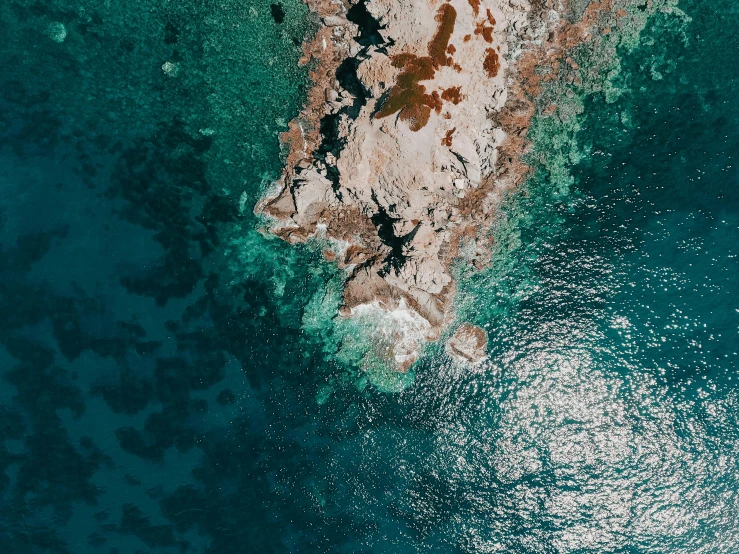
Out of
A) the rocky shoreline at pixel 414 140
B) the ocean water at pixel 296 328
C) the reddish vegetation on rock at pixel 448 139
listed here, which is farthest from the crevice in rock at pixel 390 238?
the reddish vegetation on rock at pixel 448 139

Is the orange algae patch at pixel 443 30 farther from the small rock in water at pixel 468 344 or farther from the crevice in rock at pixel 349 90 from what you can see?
the small rock in water at pixel 468 344

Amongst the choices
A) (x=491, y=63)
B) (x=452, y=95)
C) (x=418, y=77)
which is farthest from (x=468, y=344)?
A: (x=491, y=63)

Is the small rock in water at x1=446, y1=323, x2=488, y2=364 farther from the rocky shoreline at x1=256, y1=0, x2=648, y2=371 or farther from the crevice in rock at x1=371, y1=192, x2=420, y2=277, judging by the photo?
the crevice in rock at x1=371, y1=192, x2=420, y2=277

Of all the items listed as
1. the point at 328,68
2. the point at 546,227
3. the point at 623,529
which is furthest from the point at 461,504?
the point at 328,68

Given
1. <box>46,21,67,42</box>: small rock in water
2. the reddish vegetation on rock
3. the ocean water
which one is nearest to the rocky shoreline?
the reddish vegetation on rock

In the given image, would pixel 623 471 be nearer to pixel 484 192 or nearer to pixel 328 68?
pixel 484 192

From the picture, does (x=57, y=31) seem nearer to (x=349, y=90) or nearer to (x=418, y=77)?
(x=349, y=90)
